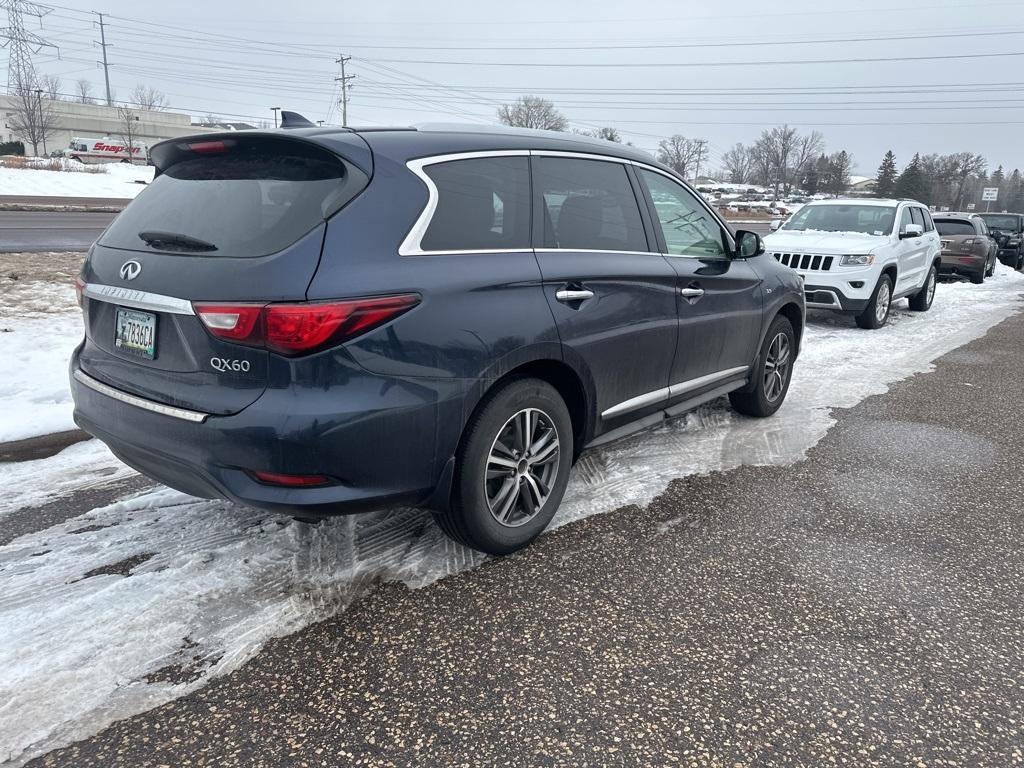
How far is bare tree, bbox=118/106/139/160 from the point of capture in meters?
62.8

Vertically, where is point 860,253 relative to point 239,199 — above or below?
below

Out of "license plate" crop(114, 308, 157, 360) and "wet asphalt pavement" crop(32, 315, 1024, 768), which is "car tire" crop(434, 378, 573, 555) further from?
"license plate" crop(114, 308, 157, 360)

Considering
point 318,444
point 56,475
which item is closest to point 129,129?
point 56,475

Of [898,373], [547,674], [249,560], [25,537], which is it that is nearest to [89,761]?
[249,560]

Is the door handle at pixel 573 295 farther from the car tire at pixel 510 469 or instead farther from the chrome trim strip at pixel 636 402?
the chrome trim strip at pixel 636 402

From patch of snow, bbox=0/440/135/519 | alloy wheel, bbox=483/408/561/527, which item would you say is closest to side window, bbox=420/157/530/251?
alloy wheel, bbox=483/408/561/527

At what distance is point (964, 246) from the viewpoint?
53.0 feet

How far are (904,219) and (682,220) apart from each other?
27.6ft

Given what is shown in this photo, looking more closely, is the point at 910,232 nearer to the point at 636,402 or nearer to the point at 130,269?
→ the point at 636,402

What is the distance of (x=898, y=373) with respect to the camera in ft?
24.5

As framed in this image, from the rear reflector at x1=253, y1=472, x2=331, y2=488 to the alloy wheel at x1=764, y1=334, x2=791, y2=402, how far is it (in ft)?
12.4

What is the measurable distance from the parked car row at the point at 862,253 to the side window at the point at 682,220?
5.64 metres

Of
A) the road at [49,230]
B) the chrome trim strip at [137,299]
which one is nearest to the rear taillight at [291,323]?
the chrome trim strip at [137,299]

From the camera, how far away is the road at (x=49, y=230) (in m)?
12.5
